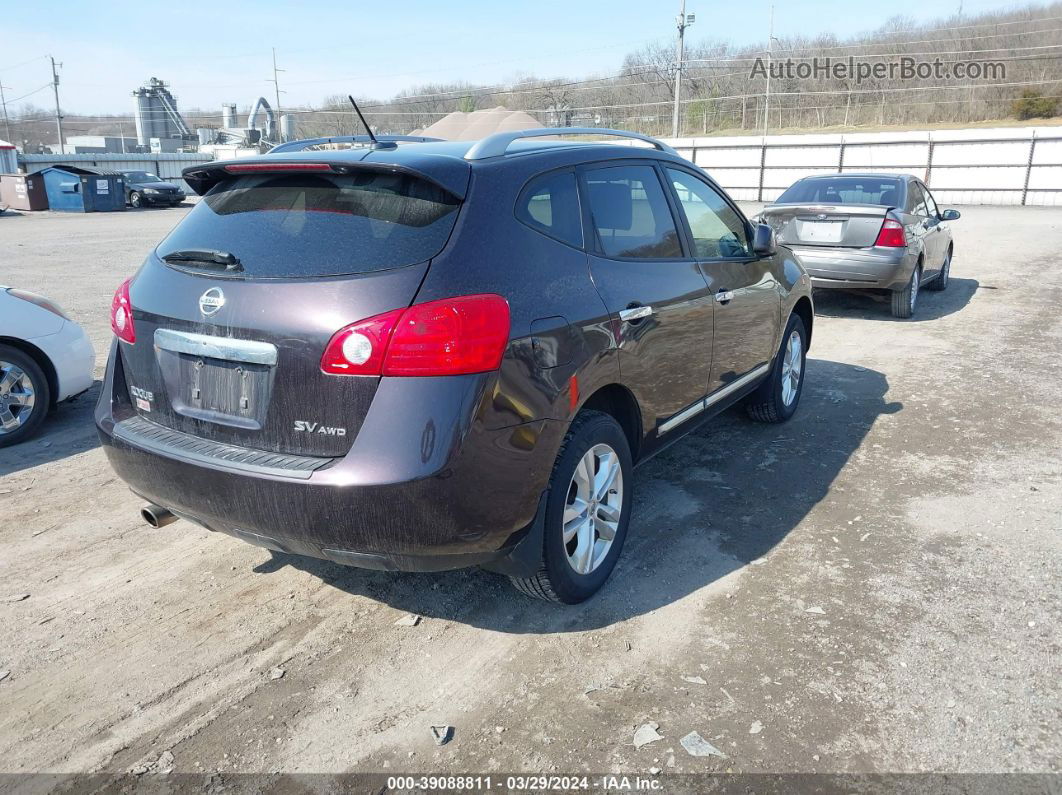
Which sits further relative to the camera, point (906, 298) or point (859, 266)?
point (906, 298)

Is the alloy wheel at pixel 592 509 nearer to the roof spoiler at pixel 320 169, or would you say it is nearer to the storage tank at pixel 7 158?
the roof spoiler at pixel 320 169

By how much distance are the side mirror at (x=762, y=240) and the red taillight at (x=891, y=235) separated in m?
4.60

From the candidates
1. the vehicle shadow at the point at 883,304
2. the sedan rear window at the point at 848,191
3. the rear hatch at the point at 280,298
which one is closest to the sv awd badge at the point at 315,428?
the rear hatch at the point at 280,298

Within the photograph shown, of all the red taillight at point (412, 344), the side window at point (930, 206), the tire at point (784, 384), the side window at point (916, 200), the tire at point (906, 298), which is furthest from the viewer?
the side window at point (930, 206)

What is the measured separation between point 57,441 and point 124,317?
8.99ft

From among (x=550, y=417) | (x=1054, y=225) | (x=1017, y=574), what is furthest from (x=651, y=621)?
(x=1054, y=225)

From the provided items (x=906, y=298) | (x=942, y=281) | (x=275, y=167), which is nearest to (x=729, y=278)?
(x=275, y=167)

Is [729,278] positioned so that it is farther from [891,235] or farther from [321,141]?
[891,235]

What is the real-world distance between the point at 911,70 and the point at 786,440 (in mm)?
65191

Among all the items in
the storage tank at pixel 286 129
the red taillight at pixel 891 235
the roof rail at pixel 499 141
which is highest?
the storage tank at pixel 286 129

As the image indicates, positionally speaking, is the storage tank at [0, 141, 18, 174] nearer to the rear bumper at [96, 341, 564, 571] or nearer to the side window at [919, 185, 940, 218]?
the side window at [919, 185, 940, 218]

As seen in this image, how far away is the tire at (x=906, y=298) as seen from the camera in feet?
30.2

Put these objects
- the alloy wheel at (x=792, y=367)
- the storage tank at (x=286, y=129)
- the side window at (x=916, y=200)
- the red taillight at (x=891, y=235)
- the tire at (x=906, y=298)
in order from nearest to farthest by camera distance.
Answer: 1. the alloy wheel at (x=792, y=367)
2. the red taillight at (x=891, y=235)
3. the tire at (x=906, y=298)
4. the side window at (x=916, y=200)
5. the storage tank at (x=286, y=129)

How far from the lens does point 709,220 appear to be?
4504 mm
